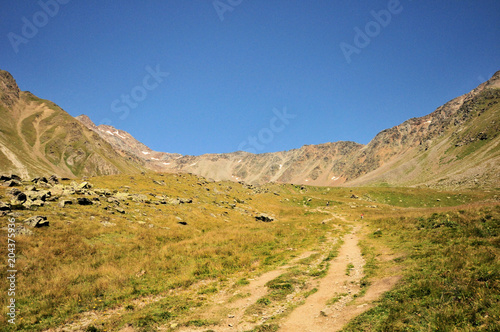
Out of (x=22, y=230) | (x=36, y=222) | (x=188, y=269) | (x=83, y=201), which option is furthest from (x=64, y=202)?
(x=188, y=269)

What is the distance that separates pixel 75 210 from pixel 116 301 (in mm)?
17021

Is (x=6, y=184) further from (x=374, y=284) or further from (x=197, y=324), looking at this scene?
(x=374, y=284)

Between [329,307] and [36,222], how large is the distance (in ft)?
78.2

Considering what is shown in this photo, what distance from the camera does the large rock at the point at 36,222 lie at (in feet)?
60.4

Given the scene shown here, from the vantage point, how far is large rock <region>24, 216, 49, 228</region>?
18.4 meters

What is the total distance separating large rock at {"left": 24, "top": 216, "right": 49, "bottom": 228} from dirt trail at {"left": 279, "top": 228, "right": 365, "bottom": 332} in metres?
21.8

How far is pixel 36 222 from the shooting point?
18.7m

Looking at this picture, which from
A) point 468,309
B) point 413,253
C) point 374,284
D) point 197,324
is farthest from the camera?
point 413,253

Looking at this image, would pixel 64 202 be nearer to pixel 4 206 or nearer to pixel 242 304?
pixel 4 206

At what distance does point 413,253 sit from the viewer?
15.0 meters

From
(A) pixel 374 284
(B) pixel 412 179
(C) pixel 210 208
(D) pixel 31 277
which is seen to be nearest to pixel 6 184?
(D) pixel 31 277

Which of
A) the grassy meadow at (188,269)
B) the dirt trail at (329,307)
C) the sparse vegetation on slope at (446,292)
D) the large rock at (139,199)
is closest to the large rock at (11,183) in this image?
the grassy meadow at (188,269)

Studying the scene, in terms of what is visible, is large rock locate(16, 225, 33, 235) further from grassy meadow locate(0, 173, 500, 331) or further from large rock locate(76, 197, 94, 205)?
large rock locate(76, 197, 94, 205)

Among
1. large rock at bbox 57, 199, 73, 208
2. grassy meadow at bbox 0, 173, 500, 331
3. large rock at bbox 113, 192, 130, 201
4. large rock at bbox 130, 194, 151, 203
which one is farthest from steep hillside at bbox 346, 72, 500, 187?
large rock at bbox 57, 199, 73, 208
